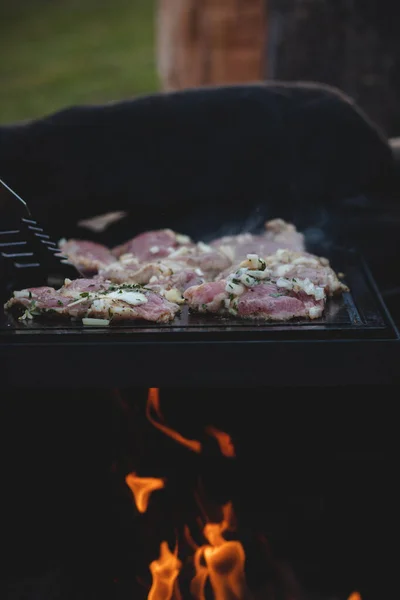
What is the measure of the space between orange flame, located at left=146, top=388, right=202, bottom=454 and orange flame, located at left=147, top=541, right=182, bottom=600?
375 millimetres

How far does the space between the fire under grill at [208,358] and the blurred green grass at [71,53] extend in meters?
11.7

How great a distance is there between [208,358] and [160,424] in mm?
710

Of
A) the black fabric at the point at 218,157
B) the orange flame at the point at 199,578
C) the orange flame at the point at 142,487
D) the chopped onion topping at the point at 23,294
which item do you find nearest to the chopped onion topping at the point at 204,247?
the black fabric at the point at 218,157

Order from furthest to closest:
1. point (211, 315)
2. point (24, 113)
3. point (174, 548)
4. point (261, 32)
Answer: point (24, 113) < point (261, 32) < point (174, 548) < point (211, 315)

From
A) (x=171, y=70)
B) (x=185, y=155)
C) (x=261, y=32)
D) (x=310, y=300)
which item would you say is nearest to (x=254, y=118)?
(x=185, y=155)

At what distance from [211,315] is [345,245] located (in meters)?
1.21

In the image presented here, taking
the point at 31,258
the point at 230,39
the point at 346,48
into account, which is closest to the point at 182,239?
the point at 31,258

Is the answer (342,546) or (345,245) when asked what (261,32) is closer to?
(345,245)

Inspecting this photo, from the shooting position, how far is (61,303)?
2.91 meters

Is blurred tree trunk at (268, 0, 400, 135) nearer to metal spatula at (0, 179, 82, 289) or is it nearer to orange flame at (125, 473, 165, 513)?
metal spatula at (0, 179, 82, 289)

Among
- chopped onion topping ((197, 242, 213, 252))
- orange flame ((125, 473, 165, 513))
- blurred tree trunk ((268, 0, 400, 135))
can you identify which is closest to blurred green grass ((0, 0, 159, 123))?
blurred tree trunk ((268, 0, 400, 135))

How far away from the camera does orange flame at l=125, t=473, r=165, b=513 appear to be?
3.15m

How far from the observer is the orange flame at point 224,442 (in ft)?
10.9

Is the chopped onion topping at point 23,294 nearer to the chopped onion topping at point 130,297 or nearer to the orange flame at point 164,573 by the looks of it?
the chopped onion topping at point 130,297
